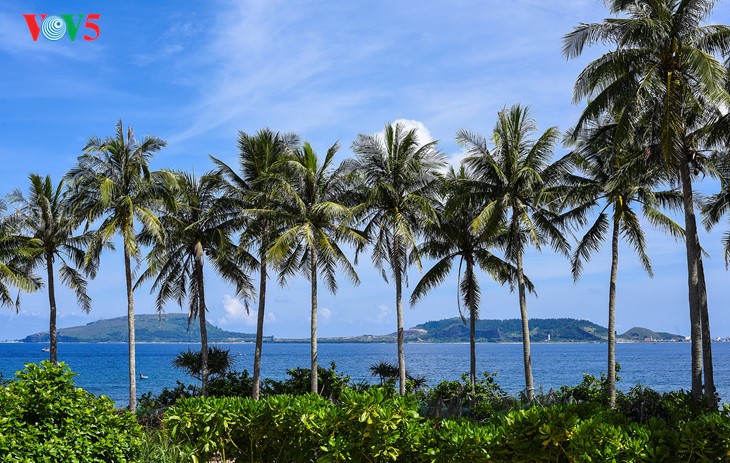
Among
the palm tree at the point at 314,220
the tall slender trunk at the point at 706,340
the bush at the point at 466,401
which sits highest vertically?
the palm tree at the point at 314,220

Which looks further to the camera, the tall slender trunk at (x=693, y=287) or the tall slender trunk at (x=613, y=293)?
the tall slender trunk at (x=613, y=293)

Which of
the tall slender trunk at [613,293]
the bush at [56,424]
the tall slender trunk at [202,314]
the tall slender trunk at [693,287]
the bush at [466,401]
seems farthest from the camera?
the tall slender trunk at [202,314]

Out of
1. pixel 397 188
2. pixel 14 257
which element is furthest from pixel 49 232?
pixel 397 188

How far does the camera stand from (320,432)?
7.63 meters

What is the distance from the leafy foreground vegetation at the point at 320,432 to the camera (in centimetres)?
638

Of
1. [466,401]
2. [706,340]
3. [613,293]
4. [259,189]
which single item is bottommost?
[466,401]

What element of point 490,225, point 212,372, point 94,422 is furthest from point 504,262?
point 94,422

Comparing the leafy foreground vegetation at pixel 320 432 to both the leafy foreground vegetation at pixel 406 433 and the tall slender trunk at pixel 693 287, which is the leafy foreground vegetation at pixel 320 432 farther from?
the tall slender trunk at pixel 693 287

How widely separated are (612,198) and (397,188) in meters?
7.49

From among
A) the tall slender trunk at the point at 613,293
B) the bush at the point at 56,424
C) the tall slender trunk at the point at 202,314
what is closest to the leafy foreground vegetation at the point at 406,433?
the bush at the point at 56,424

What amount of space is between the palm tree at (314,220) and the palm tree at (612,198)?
7.90m

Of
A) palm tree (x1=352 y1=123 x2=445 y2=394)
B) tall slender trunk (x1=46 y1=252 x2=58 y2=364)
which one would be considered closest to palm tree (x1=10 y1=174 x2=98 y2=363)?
tall slender trunk (x1=46 y1=252 x2=58 y2=364)

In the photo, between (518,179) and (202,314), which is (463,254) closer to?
(518,179)

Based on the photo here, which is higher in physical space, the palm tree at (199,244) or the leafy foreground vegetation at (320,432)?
the palm tree at (199,244)
